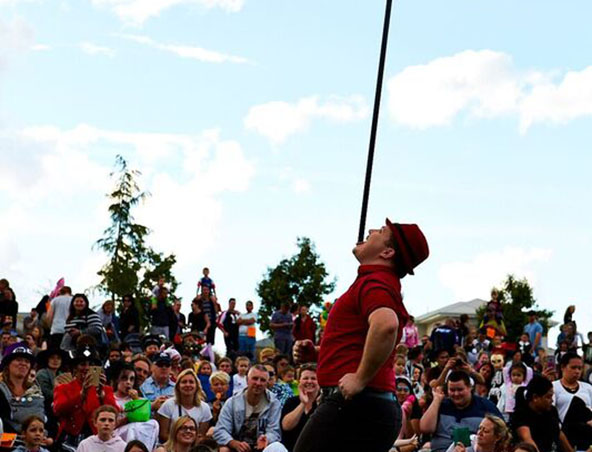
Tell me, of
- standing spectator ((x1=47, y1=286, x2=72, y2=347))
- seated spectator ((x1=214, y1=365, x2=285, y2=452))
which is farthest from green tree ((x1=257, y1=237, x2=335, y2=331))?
seated spectator ((x1=214, y1=365, x2=285, y2=452))

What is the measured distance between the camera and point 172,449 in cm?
1027

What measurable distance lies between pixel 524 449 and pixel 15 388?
480 centimetres

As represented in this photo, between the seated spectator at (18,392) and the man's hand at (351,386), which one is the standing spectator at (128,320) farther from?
the man's hand at (351,386)

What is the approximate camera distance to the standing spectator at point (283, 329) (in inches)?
877

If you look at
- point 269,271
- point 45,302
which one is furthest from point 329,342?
point 269,271

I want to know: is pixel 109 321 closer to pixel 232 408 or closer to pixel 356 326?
pixel 232 408

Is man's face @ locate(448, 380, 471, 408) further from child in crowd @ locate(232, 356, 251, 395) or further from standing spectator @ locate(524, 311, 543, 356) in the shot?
standing spectator @ locate(524, 311, 543, 356)

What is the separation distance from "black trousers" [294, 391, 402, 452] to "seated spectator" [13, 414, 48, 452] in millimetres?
5263

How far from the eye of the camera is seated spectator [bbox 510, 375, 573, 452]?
35.4ft

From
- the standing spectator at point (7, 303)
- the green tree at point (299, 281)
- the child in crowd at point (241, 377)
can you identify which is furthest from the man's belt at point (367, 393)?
the green tree at point (299, 281)

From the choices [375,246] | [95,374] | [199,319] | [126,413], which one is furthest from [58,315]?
[375,246]

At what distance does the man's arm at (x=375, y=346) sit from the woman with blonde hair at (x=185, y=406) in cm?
649

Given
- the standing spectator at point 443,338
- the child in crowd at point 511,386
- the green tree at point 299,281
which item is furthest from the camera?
the green tree at point 299,281

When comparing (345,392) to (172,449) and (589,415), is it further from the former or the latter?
(589,415)
